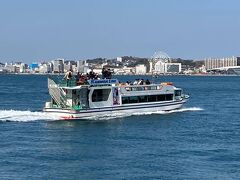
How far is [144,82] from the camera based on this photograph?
7119 cm

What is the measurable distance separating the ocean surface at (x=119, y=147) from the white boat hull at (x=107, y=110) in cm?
69

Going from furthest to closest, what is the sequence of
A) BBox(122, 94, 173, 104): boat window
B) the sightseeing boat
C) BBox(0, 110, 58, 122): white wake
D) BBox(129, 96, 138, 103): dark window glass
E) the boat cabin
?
BBox(129, 96, 138, 103): dark window glass, BBox(122, 94, 173, 104): boat window, the boat cabin, the sightseeing boat, BBox(0, 110, 58, 122): white wake

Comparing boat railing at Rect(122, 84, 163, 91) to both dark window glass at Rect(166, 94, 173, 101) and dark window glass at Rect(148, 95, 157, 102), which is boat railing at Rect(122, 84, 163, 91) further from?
dark window glass at Rect(166, 94, 173, 101)

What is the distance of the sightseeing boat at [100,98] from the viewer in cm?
6244

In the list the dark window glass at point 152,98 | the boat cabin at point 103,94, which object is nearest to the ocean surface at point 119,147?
the boat cabin at point 103,94

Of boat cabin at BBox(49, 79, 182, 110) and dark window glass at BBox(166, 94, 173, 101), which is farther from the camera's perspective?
dark window glass at BBox(166, 94, 173, 101)

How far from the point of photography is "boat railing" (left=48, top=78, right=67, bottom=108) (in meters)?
62.5

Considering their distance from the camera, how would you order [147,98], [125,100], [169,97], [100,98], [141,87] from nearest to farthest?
1. [100,98]
2. [125,100]
3. [141,87]
4. [147,98]
5. [169,97]

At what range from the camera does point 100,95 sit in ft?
211

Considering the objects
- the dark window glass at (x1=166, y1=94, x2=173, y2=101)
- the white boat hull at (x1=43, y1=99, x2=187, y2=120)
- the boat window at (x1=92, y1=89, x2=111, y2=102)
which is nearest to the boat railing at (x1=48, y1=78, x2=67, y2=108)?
the white boat hull at (x1=43, y1=99, x2=187, y2=120)

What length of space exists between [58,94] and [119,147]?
64.6 feet

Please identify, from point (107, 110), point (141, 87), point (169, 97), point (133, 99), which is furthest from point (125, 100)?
point (169, 97)

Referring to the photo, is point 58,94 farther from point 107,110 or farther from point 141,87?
point 141,87

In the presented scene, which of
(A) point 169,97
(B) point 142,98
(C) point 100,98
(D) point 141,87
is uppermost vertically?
(D) point 141,87
